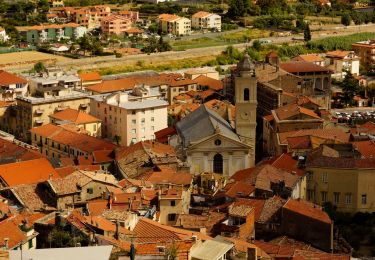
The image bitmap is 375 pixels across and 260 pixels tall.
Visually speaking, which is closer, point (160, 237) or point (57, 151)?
point (160, 237)

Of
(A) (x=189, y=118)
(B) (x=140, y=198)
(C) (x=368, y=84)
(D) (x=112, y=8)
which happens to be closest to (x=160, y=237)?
(B) (x=140, y=198)

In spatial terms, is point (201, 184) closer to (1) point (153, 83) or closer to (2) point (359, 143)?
(2) point (359, 143)

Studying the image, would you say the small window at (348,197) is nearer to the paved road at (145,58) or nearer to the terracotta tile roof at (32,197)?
the terracotta tile roof at (32,197)

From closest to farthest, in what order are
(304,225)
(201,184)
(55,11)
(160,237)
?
(160,237)
(304,225)
(201,184)
(55,11)

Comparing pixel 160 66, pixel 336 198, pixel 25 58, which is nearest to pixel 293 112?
pixel 336 198

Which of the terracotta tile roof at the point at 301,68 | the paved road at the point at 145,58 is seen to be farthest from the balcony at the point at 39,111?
the paved road at the point at 145,58

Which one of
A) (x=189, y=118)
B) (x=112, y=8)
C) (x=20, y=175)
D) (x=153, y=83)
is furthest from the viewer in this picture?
(x=112, y=8)

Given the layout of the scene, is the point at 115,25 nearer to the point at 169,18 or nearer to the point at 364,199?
the point at 169,18
